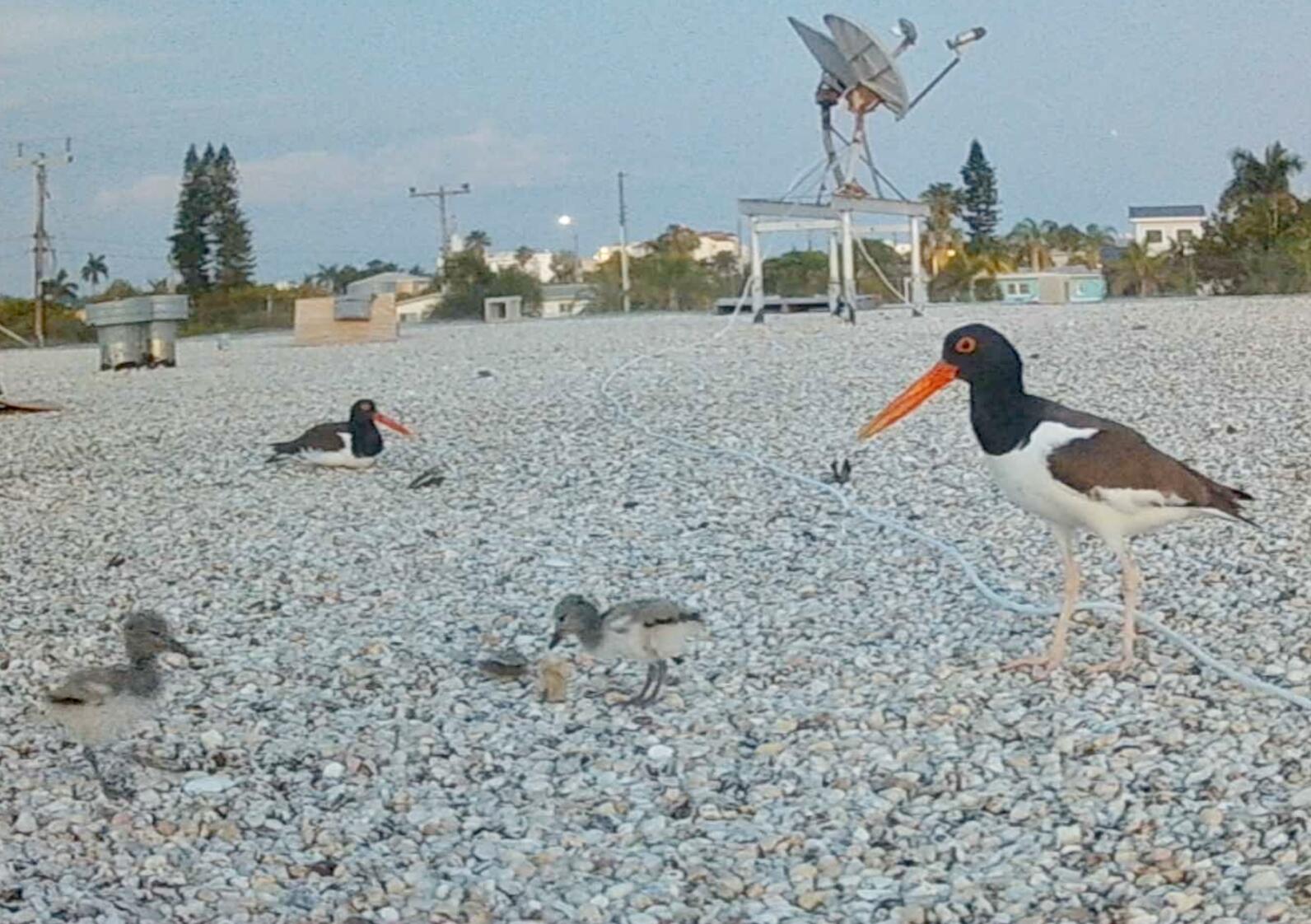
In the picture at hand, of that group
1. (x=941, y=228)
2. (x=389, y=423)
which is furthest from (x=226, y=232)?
(x=389, y=423)

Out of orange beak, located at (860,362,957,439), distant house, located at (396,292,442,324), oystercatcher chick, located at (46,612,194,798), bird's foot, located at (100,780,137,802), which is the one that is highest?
distant house, located at (396,292,442,324)

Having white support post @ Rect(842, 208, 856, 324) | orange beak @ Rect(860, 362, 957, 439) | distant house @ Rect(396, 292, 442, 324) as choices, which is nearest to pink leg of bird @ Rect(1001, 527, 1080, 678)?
Result: orange beak @ Rect(860, 362, 957, 439)

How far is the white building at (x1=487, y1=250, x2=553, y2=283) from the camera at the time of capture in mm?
45656

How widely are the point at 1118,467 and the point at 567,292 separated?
41.4 metres

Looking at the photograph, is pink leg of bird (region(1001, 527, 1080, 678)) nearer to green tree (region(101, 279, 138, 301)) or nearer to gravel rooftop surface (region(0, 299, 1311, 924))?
gravel rooftop surface (region(0, 299, 1311, 924))

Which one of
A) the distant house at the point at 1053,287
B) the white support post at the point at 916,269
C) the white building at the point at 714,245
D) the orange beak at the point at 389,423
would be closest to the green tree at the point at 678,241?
the white building at the point at 714,245

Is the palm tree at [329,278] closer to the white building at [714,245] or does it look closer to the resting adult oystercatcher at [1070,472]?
the white building at [714,245]

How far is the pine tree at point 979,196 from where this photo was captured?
58.5 meters

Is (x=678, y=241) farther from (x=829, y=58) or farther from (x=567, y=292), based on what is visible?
(x=829, y=58)

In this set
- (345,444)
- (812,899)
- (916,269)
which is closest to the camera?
(812,899)

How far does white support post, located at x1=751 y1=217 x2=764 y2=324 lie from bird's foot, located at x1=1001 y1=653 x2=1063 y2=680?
1734 centimetres

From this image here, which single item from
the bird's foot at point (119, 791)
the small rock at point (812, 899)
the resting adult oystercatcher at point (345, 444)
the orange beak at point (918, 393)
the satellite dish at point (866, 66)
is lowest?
the small rock at point (812, 899)

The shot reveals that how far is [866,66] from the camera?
22547 millimetres

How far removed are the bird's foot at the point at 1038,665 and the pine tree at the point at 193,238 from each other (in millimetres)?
50355
